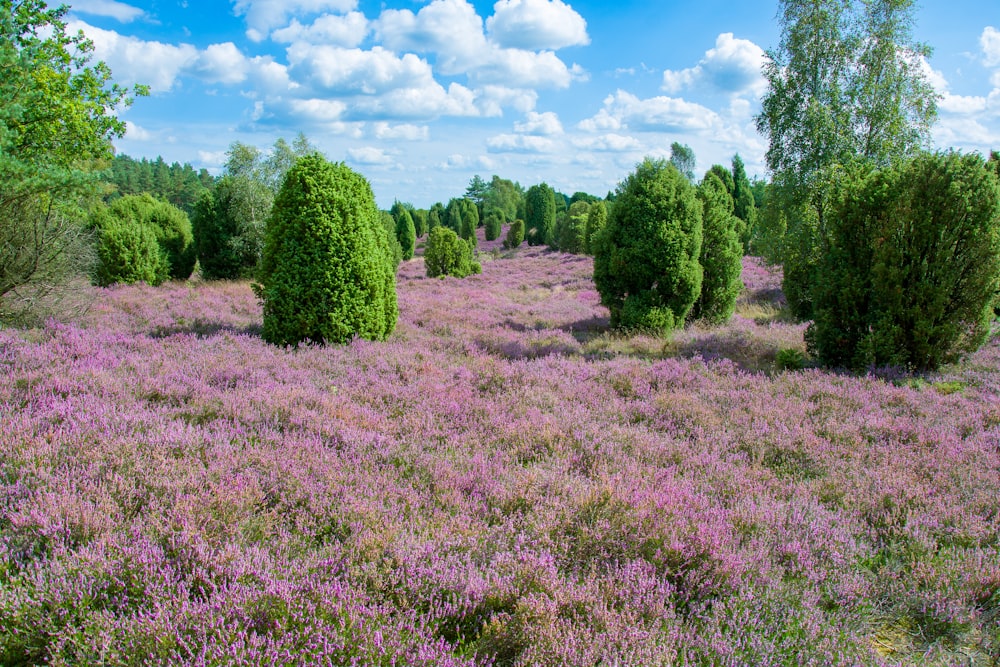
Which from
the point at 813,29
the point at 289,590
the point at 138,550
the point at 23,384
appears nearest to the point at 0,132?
the point at 23,384

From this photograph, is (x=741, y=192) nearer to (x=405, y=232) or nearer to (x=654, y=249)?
(x=405, y=232)

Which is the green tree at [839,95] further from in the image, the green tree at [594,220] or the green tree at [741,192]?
the green tree at [741,192]

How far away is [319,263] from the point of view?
8.88 meters

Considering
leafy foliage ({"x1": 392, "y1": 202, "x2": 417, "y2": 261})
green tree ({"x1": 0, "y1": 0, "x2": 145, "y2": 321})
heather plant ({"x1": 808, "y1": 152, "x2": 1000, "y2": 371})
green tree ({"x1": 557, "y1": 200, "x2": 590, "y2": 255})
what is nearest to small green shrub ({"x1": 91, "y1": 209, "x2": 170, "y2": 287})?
green tree ({"x1": 0, "y1": 0, "x2": 145, "y2": 321})

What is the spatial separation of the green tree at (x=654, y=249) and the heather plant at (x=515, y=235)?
156ft

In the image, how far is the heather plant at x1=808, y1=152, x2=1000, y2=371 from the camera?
25.1 feet

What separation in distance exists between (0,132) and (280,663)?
10137 millimetres

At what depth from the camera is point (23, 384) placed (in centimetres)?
565

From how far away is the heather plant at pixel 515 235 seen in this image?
59406 millimetres

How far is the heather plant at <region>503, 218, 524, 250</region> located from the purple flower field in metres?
53.6

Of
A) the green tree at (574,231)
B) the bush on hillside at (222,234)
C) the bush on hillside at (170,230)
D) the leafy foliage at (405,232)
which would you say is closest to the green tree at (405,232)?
the leafy foliage at (405,232)

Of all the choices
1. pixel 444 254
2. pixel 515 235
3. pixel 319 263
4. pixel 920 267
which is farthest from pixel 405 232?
pixel 920 267

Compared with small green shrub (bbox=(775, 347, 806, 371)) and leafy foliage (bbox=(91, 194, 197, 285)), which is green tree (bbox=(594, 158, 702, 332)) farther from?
leafy foliage (bbox=(91, 194, 197, 285))

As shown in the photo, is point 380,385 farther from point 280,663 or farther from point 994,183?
point 994,183
